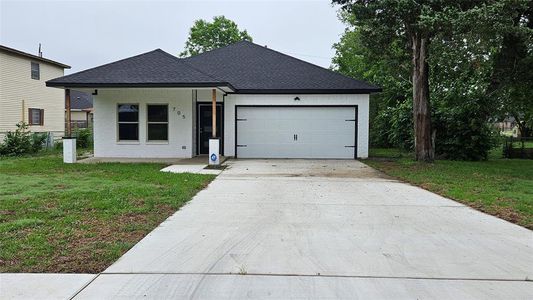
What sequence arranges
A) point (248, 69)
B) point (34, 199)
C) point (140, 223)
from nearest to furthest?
point (140, 223) → point (34, 199) → point (248, 69)

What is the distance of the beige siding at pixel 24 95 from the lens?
2286 centimetres

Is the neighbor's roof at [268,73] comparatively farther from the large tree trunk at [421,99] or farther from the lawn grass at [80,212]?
the lawn grass at [80,212]

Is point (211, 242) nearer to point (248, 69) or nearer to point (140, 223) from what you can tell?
point (140, 223)

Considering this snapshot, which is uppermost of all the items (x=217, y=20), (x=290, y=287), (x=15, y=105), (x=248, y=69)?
(x=217, y=20)

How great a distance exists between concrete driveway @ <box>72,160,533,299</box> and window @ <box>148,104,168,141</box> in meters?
8.94

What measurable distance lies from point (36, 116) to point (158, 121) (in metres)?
12.6

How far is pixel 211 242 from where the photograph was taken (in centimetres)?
567

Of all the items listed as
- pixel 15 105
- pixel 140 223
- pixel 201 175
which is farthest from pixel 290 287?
pixel 15 105

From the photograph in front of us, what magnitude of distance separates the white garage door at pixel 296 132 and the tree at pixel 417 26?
267cm

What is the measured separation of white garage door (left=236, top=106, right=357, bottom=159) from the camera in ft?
59.3

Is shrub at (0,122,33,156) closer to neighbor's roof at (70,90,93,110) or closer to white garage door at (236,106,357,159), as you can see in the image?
white garage door at (236,106,357,159)

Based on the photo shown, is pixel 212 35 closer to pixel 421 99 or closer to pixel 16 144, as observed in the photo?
pixel 16 144

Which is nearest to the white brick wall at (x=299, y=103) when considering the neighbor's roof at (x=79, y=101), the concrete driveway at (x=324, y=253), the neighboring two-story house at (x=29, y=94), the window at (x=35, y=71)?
the concrete driveway at (x=324, y=253)

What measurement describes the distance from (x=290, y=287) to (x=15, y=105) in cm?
2396
